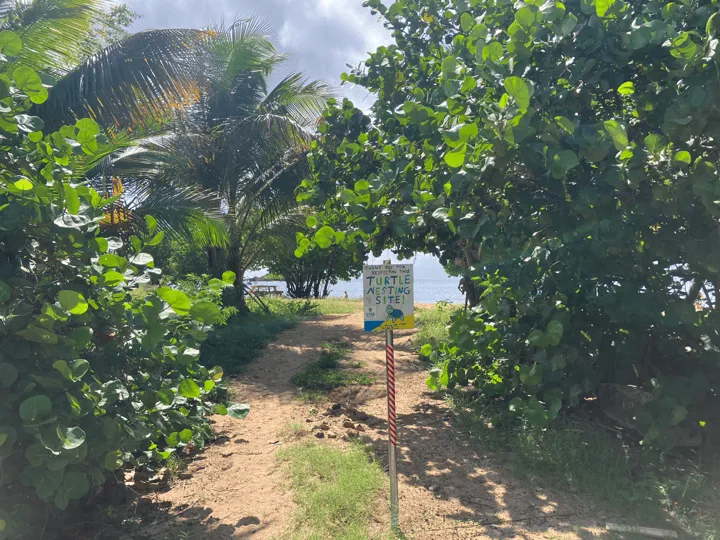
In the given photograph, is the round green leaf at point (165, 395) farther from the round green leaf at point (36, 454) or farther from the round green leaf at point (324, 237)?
the round green leaf at point (324, 237)

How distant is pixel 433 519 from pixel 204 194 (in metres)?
7.60

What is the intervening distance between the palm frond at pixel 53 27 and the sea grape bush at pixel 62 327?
4.48m

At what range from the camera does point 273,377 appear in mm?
8297

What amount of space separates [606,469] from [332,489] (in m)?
2.16

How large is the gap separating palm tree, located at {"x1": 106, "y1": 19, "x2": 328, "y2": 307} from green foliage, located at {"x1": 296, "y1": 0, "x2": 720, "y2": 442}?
6.51 meters

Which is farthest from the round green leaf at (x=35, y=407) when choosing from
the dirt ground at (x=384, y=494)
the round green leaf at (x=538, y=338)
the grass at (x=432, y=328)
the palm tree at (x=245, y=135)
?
the palm tree at (x=245, y=135)

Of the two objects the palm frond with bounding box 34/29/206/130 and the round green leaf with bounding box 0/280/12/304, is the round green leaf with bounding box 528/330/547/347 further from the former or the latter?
the palm frond with bounding box 34/29/206/130

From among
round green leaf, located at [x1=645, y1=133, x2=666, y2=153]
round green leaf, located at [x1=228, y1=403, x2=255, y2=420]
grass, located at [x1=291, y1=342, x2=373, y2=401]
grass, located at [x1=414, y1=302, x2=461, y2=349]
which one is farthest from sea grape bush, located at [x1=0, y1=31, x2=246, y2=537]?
grass, located at [x1=414, y1=302, x2=461, y2=349]

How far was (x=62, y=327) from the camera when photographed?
304cm

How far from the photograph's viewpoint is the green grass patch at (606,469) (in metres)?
3.60

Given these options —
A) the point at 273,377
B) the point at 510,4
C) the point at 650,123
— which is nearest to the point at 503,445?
the point at 650,123

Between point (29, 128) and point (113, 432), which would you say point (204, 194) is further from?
point (113, 432)

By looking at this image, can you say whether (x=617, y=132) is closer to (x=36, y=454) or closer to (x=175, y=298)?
(x=175, y=298)

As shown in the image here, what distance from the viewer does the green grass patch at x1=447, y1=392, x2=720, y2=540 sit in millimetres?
3600
